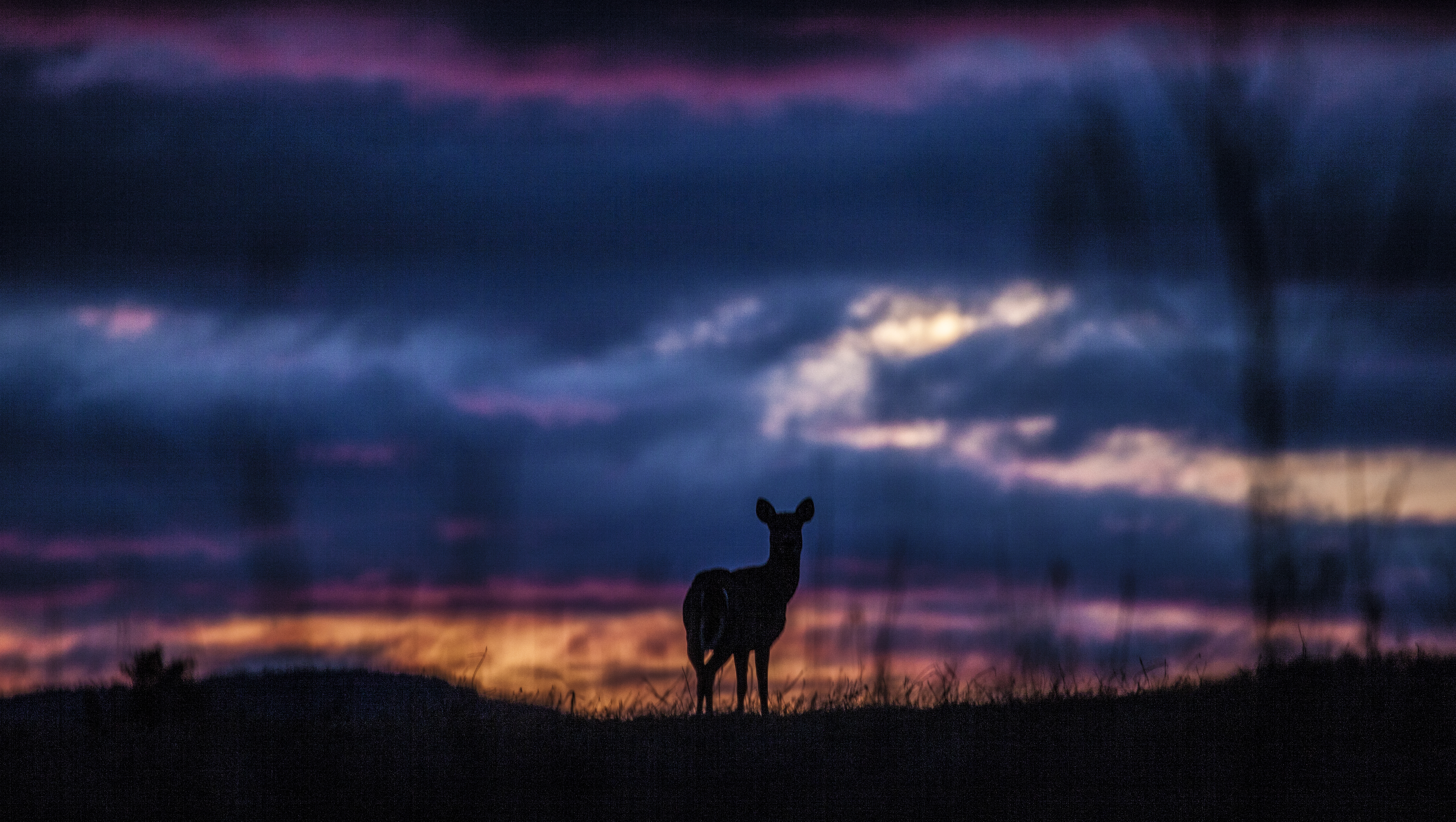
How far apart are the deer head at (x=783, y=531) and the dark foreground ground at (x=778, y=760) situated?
2.46 meters

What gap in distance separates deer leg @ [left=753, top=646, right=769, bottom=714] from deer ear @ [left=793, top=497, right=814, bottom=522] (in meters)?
1.46

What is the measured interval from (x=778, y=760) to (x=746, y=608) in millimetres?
3625

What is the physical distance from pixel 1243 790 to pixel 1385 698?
3.26 meters

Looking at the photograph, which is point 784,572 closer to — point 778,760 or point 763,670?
point 763,670

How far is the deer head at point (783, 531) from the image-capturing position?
481 inches

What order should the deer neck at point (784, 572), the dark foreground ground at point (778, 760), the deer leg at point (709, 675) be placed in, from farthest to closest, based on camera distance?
the deer neck at point (784, 572) → the deer leg at point (709, 675) → the dark foreground ground at point (778, 760)

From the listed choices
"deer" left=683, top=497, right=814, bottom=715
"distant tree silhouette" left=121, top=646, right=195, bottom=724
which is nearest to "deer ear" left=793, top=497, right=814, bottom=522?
"deer" left=683, top=497, right=814, bottom=715

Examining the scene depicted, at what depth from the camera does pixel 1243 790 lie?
742cm

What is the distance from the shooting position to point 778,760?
8.23 metres

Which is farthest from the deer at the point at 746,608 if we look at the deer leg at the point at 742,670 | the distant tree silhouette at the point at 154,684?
the distant tree silhouette at the point at 154,684

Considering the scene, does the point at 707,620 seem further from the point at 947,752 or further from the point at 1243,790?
the point at 1243,790

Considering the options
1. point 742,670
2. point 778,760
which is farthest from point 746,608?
point 778,760

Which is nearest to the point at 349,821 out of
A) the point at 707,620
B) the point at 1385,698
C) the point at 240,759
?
the point at 240,759

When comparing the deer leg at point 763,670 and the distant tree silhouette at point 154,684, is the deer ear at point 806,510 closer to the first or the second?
the deer leg at point 763,670
